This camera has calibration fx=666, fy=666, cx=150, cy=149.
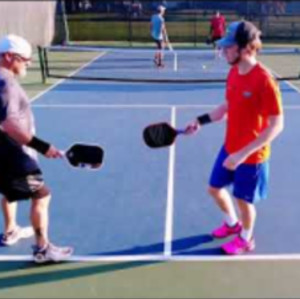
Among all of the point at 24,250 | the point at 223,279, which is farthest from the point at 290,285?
the point at 24,250

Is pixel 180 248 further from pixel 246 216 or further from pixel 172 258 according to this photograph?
pixel 246 216

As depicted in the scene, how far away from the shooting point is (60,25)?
3278cm

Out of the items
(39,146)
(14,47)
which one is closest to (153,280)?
(39,146)

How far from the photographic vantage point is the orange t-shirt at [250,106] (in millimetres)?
4539

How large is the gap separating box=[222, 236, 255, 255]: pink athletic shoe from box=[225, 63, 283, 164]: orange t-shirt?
2.26 feet

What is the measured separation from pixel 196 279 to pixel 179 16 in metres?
31.1

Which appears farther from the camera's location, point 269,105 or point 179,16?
point 179,16

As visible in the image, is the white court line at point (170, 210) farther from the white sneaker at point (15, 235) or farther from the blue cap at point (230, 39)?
the blue cap at point (230, 39)

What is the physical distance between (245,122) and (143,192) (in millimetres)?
2344

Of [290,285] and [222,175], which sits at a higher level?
[222,175]

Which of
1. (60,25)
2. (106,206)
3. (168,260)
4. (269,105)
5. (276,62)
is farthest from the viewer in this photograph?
(60,25)

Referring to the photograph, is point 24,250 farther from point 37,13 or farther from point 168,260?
point 37,13

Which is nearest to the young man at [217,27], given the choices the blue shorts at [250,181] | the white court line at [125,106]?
the white court line at [125,106]

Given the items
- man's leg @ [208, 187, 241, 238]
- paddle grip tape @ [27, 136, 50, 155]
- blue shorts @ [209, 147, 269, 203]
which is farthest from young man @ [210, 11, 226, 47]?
paddle grip tape @ [27, 136, 50, 155]
